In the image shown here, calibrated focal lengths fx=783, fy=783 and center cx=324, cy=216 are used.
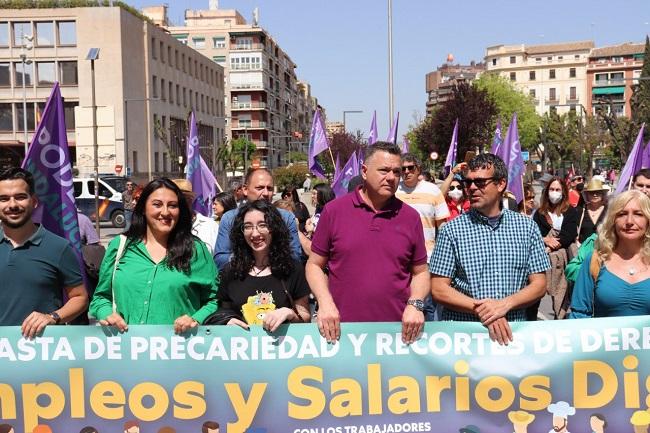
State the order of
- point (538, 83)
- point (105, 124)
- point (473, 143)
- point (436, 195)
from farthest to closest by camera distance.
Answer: point (538, 83) < point (473, 143) < point (105, 124) < point (436, 195)

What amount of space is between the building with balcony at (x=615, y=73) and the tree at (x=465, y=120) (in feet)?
215

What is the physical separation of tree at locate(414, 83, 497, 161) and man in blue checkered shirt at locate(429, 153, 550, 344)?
2150 inches

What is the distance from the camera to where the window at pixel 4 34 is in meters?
54.6

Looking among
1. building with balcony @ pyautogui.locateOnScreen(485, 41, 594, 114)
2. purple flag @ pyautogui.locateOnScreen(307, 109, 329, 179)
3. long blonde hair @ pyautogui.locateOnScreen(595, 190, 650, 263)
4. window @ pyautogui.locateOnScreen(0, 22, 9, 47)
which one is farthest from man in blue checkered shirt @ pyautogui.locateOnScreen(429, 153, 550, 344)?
building with balcony @ pyautogui.locateOnScreen(485, 41, 594, 114)

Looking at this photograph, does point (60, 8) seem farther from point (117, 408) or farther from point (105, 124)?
point (117, 408)

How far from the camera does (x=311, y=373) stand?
407 cm

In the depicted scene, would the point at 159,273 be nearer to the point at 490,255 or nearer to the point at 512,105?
the point at 490,255

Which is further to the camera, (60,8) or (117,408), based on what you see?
(60,8)

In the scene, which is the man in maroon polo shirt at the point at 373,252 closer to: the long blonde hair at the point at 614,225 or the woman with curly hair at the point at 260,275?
the woman with curly hair at the point at 260,275

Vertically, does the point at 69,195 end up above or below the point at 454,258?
above

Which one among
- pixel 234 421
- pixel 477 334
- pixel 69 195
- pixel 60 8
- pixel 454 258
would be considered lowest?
pixel 234 421

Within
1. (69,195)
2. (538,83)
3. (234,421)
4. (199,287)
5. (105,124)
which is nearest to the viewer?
(234,421)

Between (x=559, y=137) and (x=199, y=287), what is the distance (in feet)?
273

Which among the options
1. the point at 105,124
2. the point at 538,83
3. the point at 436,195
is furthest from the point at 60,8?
the point at 538,83
